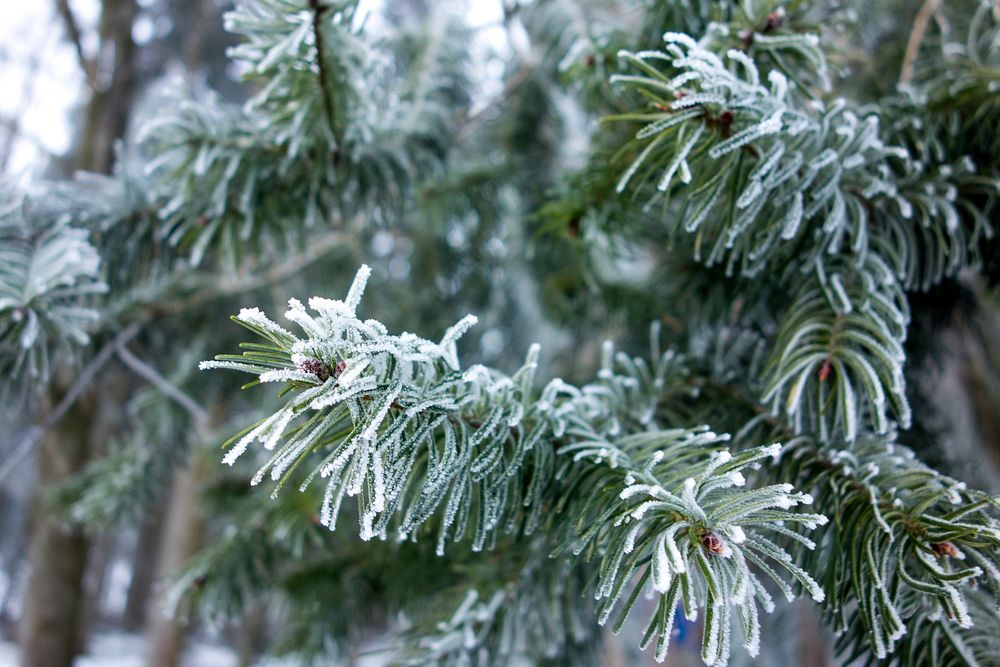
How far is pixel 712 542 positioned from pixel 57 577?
2765mm

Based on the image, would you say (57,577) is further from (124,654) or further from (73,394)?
(124,654)

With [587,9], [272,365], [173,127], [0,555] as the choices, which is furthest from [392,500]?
[0,555]

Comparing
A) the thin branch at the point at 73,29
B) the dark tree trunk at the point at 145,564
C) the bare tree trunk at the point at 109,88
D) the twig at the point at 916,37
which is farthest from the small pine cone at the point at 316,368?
the dark tree trunk at the point at 145,564

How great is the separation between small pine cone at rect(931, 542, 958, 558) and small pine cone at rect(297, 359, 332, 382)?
542 mm

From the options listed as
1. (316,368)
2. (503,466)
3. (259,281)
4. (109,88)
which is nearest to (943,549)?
(503,466)

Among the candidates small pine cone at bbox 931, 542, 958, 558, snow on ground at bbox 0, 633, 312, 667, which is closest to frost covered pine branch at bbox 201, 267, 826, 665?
small pine cone at bbox 931, 542, 958, 558

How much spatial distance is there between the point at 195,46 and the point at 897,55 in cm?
390

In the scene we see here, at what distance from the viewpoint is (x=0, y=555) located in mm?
8227

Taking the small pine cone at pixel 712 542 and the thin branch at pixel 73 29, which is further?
the thin branch at pixel 73 29

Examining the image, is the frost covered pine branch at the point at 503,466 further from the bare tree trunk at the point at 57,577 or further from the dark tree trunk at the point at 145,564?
the dark tree trunk at the point at 145,564

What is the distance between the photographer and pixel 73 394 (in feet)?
3.73

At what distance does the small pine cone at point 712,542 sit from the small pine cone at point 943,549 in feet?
0.73

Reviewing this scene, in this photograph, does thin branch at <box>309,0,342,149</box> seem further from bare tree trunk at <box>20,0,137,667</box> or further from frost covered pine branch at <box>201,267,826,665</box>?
bare tree trunk at <box>20,0,137,667</box>

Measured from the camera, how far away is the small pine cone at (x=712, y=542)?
503mm
